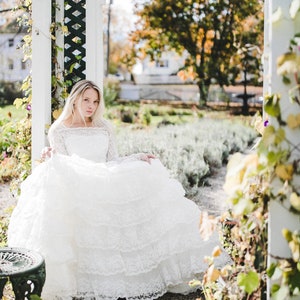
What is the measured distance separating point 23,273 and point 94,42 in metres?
2.58

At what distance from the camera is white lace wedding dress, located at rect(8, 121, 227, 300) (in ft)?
11.1

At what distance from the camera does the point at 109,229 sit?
3.49 meters

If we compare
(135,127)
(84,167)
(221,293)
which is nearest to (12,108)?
(135,127)

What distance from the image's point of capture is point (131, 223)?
3.53 metres

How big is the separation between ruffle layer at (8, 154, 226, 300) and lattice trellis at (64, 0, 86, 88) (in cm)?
130

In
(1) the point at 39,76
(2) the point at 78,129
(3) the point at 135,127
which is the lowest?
(3) the point at 135,127

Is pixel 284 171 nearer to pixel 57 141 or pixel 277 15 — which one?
pixel 277 15

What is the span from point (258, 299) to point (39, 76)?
9.47ft

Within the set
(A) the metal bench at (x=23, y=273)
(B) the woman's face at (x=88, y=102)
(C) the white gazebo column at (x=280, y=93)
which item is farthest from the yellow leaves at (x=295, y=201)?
(B) the woman's face at (x=88, y=102)

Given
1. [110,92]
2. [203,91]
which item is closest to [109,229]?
[110,92]

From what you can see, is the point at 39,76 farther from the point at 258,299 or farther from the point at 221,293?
the point at 258,299

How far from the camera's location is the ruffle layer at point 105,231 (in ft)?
11.0

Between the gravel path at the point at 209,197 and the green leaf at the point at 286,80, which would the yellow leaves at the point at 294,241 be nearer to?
the green leaf at the point at 286,80

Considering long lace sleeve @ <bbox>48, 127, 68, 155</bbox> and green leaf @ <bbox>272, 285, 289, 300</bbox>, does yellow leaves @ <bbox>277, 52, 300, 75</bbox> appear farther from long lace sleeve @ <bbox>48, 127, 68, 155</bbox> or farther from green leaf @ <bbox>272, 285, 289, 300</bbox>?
long lace sleeve @ <bbox>48, 127, 68, 155</bbox>
